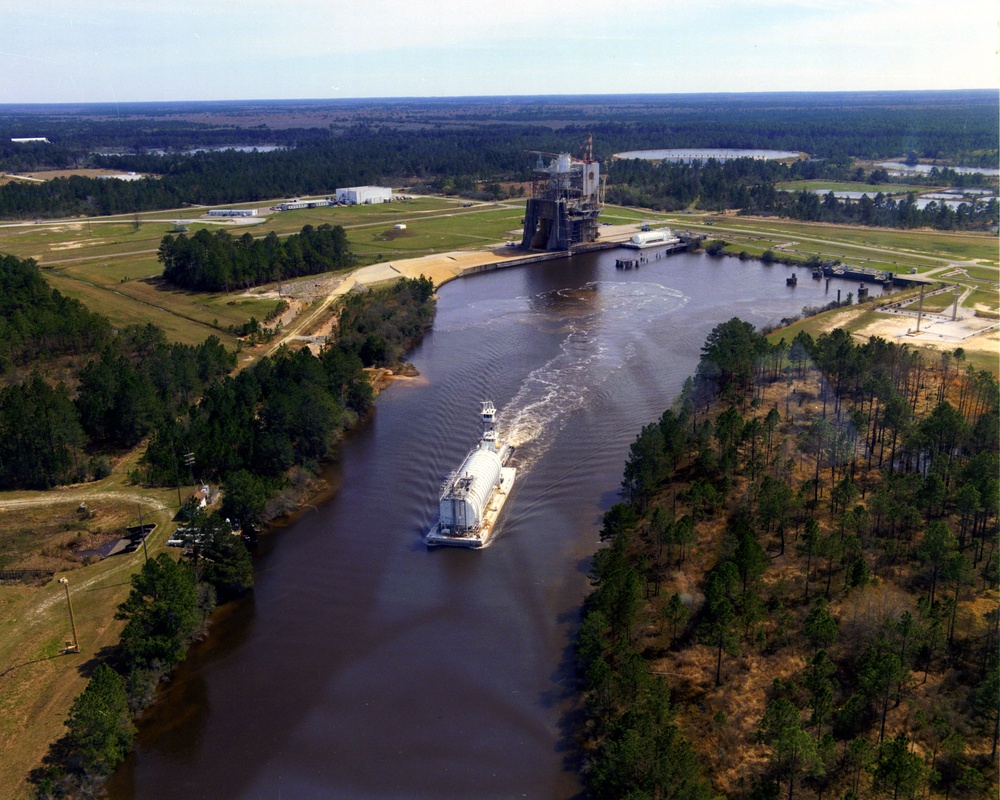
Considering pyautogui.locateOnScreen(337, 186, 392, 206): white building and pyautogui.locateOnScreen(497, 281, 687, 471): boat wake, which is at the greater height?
pyautogui.locateOnScreen(337, 186, 392, 206): white building

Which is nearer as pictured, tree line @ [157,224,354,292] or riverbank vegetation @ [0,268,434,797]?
riverbank vegetation @ [0,268,434,797]

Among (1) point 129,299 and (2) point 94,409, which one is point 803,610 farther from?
Result: (1) point 129,299

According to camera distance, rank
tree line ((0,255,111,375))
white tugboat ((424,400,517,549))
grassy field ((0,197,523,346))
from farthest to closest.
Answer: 1. grassy field ((0,197,523,346))
2. tree line ((0,255,111,375))
3. white tugboat ((424,400,517,549))

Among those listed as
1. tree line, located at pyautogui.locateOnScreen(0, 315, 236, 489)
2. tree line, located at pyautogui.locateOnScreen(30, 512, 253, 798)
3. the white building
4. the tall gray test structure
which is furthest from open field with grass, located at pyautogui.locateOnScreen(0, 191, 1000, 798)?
the tall gray test structure

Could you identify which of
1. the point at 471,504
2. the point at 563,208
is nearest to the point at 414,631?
the point at 471,504

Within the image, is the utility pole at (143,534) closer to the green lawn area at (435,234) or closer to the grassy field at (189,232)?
the grassy field at (189,232)

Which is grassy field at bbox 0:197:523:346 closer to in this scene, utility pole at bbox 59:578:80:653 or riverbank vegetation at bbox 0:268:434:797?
riverbank vegetation at bbox 0:268:434:797

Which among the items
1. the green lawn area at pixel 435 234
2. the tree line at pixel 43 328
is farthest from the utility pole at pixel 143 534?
the green lawn area at pixel 435 234

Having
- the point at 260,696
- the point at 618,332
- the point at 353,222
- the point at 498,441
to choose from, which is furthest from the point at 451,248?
the point at 260,696
